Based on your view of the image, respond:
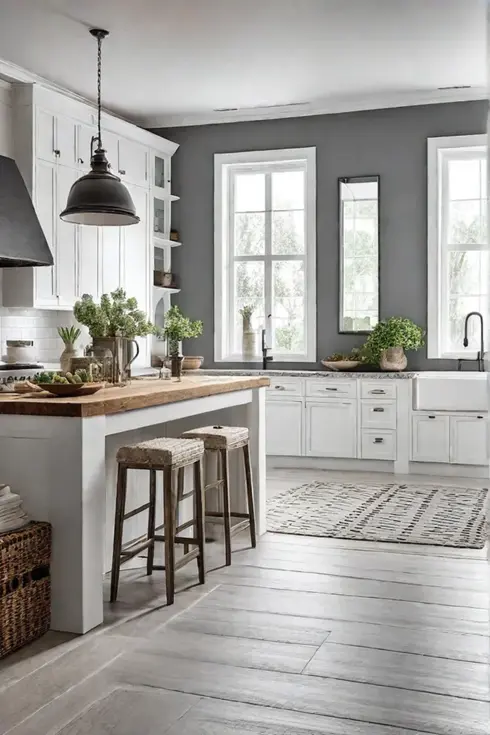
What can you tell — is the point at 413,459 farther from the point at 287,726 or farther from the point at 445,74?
the point at 287,726

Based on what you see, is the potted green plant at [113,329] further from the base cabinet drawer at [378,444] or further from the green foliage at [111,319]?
the base cabinet drawer at [378,444]

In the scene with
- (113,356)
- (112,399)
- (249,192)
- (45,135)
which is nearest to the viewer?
(112,399)

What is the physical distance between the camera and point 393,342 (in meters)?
7.30

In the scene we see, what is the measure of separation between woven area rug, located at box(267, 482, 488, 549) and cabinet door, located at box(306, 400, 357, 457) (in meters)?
0.64

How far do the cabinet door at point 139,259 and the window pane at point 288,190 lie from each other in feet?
4.05

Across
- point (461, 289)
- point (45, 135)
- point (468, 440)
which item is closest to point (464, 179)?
point (461, 289)

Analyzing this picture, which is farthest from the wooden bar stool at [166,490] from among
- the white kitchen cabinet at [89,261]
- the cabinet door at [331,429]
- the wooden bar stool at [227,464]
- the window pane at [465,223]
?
the window pane at [465,223]

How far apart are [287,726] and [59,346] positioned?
5095 mm

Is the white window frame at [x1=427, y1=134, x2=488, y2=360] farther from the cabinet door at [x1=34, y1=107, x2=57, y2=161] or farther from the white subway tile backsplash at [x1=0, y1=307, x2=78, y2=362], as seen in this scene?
the cabinet door at [x1=34, y1=107, x2=57, y2=161]

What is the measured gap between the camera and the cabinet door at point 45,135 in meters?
6.43

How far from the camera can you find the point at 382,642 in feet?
Result: 10.6

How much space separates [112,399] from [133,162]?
4.68 metres

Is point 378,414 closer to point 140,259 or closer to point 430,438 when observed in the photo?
point 430,438

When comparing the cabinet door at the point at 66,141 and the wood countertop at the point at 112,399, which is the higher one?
the cabinet door at the point at 66,141
